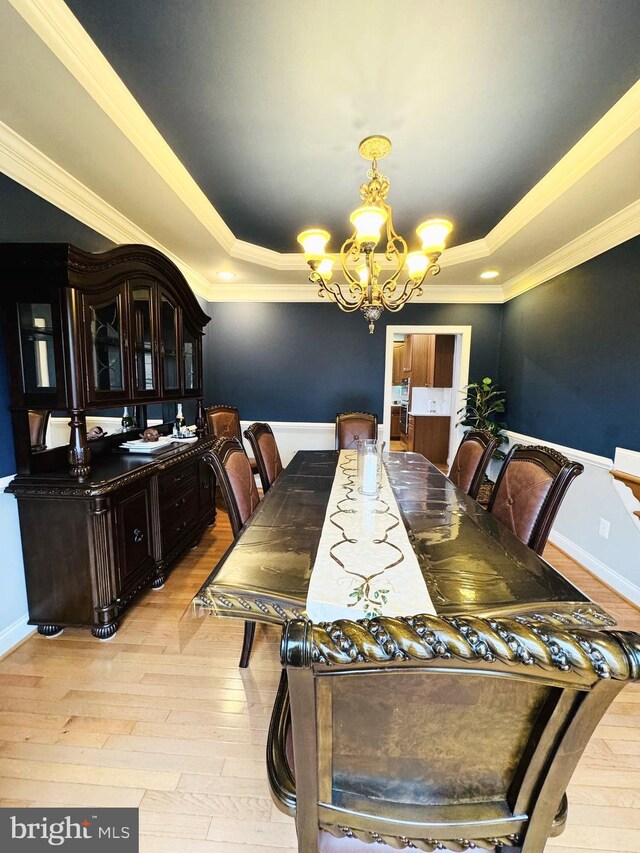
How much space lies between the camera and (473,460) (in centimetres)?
226

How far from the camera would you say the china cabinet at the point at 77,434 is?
173cm

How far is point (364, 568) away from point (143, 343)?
6.60 feet

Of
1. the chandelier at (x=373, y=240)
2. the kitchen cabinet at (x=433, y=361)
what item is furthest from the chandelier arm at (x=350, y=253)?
the kitchen cabinet at (x=433, y=361)

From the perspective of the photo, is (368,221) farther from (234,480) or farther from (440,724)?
(440,724)

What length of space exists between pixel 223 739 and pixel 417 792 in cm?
110

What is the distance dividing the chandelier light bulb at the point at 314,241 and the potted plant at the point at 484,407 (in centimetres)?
277

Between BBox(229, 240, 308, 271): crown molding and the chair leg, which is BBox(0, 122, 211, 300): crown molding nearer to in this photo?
BBox(229, 240, 308, 271): crown molding

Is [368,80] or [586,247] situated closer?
[368,80]

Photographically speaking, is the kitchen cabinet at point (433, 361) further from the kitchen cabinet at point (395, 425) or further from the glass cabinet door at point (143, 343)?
the glass cabinet door at point (143, 343)

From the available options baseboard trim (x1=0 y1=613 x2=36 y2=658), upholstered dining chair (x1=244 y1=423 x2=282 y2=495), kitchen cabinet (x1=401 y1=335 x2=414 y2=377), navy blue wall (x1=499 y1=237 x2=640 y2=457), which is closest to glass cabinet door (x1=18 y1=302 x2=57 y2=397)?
upholstered dining chair (x1=244 y1=423 x2=282 y2=495)

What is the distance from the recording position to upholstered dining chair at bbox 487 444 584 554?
1501mm

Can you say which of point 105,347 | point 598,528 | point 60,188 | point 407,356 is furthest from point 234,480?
point 407,356

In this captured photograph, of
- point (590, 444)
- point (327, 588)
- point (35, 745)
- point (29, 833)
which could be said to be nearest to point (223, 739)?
point (29, 833)

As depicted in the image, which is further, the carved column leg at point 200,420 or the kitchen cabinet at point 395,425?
the kitchen cabinet at point 395,425
